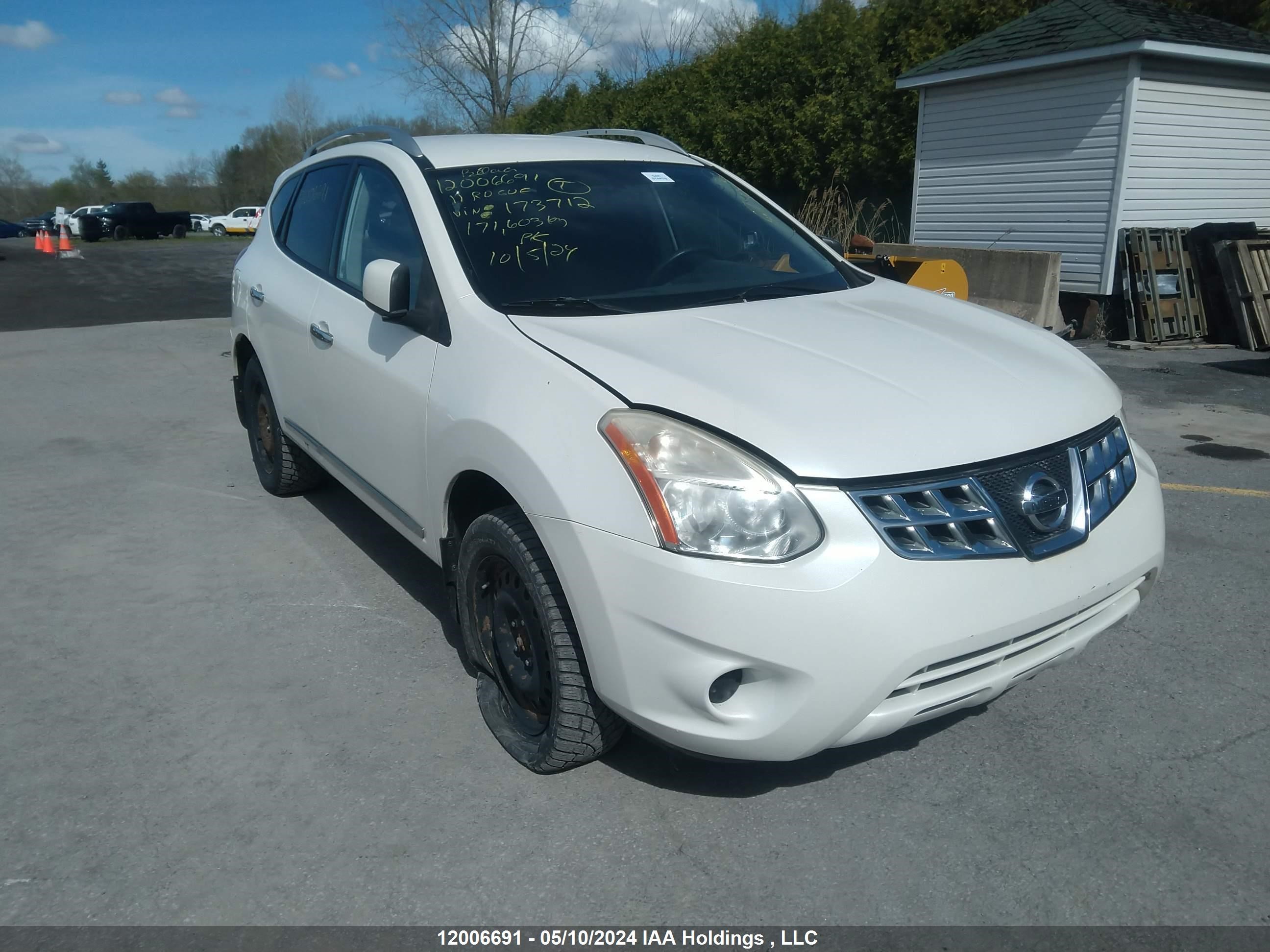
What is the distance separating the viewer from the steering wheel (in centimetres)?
358

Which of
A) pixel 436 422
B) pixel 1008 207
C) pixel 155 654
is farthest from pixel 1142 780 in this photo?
pixel 1008 207

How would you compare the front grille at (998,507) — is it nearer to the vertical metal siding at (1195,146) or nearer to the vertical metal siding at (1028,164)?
the vertical metal siding at (1028,164)

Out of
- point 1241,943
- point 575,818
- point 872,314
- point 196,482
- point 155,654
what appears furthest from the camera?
point 196,482

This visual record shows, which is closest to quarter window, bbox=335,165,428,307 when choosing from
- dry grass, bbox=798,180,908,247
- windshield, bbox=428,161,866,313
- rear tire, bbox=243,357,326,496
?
windshield, bbox=428,161,866,313

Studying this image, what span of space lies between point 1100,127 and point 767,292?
10.9 metres

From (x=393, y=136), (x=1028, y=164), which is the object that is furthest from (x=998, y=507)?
(x=1028, y=164)

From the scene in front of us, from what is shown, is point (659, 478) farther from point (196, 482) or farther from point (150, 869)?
point (196, 482)

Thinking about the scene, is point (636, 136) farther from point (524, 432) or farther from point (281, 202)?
point (524, 432)

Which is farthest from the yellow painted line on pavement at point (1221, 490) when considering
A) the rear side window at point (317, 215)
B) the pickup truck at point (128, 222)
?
the pickup truck at point (128, 222)

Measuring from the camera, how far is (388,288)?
3.31 metres

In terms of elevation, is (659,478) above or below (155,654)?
above

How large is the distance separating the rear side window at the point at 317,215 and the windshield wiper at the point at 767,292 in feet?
6.26

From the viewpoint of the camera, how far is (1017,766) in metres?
3.02

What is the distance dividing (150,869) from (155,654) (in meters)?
1.40
